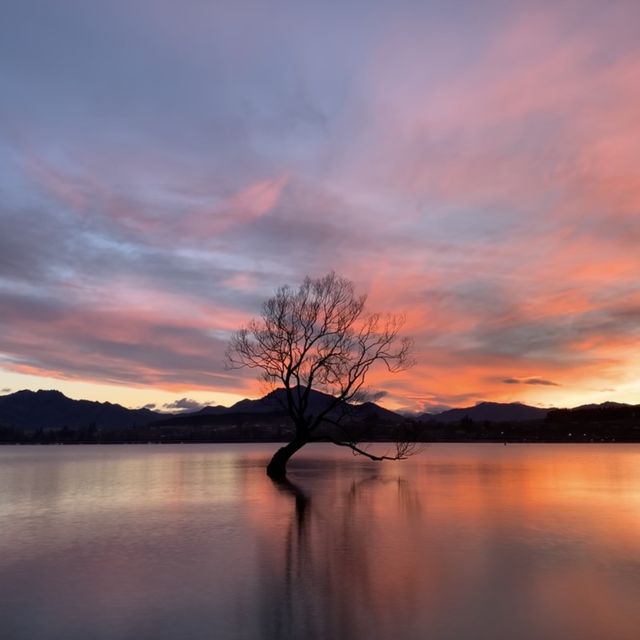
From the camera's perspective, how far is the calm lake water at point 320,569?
33.1 ft

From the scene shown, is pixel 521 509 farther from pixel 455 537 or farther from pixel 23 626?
pixel 23 626

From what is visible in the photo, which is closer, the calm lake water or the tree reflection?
the tree reflection

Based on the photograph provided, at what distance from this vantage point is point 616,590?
12.5 m

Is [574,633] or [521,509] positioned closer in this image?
[574,633]

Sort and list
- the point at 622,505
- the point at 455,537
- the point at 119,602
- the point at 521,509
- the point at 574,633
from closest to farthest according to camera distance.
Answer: the point at 574,633, the point at 119,602, the point at 455,537, the point at 521,509, the point at 622,505

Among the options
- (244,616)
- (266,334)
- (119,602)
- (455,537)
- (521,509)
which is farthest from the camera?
(266,334)

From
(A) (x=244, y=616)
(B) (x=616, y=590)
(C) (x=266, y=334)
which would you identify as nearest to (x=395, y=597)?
(A) (x=244, y=616)

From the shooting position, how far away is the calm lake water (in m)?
10.1

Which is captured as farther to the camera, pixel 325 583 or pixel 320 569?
pixel 320 569

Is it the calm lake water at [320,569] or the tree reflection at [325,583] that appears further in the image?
the calm lake water at [320,569]

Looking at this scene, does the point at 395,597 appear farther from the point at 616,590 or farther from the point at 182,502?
the point at 182,502

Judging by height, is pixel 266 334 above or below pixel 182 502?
above

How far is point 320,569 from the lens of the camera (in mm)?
13914

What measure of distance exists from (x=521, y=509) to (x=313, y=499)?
9089 mm
